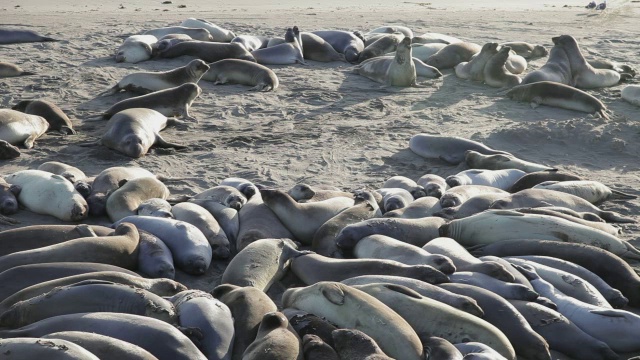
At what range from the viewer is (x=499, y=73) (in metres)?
11.6

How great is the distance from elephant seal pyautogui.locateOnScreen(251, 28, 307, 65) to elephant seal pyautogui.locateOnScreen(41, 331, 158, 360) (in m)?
8.85

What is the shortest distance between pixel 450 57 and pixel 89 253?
27.4ft

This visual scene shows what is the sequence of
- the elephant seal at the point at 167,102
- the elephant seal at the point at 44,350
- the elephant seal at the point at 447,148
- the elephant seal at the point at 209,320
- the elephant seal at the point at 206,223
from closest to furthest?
1. the elephant seal at the point at 44,350
2. the elephant seal at the point at 209,320
3. the elephant seal at the point at 206,223
4. the elephant seal at the point at 447,148
5. the elephant seal at the point at 167,102

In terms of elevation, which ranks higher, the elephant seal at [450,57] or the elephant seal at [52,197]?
the elephant seal at [52,197]

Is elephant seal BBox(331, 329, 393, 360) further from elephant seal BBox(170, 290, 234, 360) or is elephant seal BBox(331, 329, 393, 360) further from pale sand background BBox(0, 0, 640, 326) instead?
pale sand background BBox(0, 0, 640, 326)

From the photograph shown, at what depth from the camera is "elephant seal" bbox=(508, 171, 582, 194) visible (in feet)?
24.4

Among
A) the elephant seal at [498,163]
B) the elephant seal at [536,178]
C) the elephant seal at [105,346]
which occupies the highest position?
the elephant seal at [105,346]

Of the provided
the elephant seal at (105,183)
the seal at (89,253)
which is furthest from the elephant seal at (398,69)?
the seal at (89,253)

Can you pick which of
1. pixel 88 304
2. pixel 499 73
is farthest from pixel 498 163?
pixel 88 304

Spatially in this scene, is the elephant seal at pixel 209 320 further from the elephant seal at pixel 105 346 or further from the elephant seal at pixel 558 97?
the elephant seal at pixel 558 97

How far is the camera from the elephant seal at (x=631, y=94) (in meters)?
10.9

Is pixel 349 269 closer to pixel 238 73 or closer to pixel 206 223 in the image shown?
pixel 206 223

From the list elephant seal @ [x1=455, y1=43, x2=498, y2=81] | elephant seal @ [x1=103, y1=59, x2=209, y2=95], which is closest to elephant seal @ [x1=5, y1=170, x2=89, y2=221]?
elephant seal @ [x1=103, y1=59, x2=209, y2=95]

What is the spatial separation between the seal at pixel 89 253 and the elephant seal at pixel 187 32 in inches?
315
